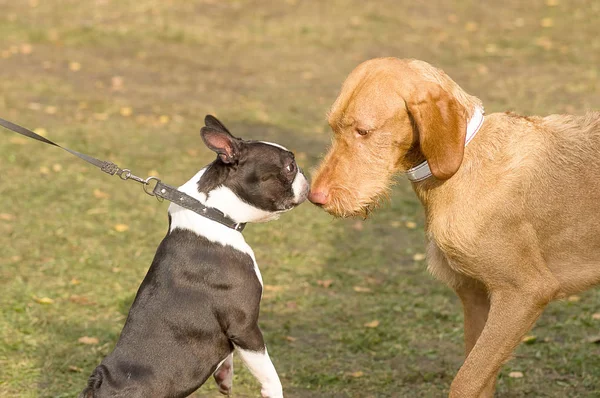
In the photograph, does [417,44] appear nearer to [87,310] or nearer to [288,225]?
[288,225]

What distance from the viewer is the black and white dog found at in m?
4.45

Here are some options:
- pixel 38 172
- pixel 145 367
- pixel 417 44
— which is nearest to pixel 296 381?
pixel 145 367

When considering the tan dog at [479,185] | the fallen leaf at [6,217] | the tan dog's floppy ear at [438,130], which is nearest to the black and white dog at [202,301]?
the tan dog at [479,185]

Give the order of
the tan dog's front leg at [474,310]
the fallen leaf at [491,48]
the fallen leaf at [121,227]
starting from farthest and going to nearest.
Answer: the fallen leaf at [491,48]
the fallen leaf at [121,227]
the tan dog's front leg at [474,310]

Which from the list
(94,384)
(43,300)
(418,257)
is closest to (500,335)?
(94,384)

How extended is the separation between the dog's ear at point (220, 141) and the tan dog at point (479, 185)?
0.52 m

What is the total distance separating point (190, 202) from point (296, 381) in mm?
2060

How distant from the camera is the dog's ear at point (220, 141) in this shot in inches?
180

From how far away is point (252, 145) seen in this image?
4.77 m

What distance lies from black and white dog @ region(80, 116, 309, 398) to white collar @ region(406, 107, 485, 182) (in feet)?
2.77

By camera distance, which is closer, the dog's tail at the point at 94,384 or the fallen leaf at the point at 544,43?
the dog's tail at the point at 94,384

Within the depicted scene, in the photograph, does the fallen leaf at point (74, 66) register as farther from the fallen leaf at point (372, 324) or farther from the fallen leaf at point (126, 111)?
the fallen leaf at point (372, 324)

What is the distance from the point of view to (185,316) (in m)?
4.55

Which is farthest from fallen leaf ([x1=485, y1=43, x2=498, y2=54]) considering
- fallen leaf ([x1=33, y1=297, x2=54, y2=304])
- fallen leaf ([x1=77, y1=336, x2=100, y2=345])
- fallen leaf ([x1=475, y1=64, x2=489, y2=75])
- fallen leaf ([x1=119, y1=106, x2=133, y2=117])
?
fallen leaf ([x1=77, y1=336, x2=100, y2=345])
